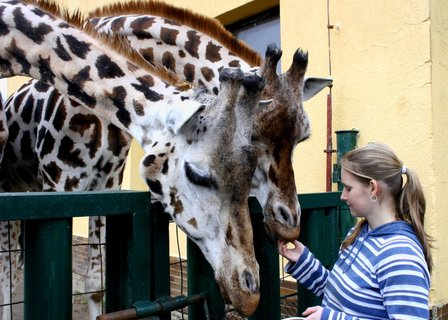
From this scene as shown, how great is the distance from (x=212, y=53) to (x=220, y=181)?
1.85 m

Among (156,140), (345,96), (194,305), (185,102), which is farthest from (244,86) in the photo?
(345,96)

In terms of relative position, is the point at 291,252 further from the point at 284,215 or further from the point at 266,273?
the point at 284,215

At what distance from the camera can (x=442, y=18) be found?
3.88m

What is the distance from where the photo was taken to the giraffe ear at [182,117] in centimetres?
197

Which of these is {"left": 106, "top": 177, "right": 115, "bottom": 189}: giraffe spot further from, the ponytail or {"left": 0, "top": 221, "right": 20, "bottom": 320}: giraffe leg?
the ponytail

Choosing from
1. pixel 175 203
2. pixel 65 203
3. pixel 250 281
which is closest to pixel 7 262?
pixel 175 203

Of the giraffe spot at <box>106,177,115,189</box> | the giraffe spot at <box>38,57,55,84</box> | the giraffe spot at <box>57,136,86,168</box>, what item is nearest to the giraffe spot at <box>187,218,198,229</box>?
the giraffe spot at <box>38,57,55,84</box>

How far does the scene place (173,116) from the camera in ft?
6.77

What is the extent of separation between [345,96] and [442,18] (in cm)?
94

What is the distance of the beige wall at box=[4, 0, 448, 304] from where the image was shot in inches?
148

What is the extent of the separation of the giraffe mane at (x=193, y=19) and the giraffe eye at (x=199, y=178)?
1.60m

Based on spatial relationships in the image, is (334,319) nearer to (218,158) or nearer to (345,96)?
(218,158)

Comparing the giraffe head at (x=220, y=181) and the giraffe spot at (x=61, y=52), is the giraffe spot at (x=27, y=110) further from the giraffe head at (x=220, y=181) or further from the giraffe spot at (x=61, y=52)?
Result: the giraffe head at (x=220, y=181)

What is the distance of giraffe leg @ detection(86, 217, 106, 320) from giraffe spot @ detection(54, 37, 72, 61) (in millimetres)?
1297
